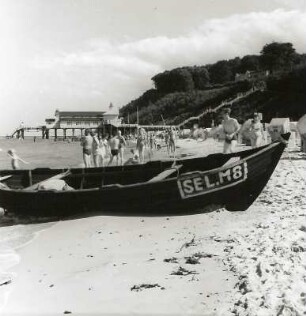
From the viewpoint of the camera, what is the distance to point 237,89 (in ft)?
238

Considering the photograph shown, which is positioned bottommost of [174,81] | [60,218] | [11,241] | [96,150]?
[11,241]

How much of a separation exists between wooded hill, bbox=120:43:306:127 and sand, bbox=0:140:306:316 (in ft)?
70.6

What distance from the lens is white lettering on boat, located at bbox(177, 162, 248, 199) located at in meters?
7.87

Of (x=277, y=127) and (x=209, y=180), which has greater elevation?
(x=277, y=127)

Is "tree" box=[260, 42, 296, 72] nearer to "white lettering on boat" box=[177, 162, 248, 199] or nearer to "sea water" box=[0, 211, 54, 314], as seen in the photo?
"white lettering on boat" box=[177, 162, 248, 199]

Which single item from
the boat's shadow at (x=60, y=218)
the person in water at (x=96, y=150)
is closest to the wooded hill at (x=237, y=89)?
the person in water at (x=96, y=150)

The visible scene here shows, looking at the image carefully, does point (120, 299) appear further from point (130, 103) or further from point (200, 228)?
point (130, 103)

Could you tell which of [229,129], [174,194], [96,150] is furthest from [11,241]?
[96,150]

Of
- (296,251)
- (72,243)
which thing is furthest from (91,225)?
(296,251)

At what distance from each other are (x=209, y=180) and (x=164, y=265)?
271cm

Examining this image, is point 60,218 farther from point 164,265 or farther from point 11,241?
point 164,265

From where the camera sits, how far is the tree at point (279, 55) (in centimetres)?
7181

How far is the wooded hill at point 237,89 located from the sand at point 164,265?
847 inches

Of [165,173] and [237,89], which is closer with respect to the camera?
[165,173]
